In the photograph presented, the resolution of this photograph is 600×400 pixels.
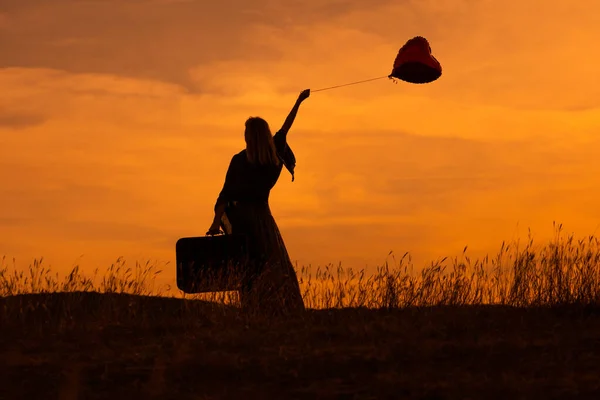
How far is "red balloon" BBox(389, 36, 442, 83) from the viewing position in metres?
9.25

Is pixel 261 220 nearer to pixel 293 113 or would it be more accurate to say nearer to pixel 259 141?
pixel 259 141

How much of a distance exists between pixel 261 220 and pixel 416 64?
2.14m

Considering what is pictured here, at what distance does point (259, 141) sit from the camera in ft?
28.0

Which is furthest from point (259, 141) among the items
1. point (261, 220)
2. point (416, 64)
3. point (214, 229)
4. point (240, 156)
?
point (416, 64)

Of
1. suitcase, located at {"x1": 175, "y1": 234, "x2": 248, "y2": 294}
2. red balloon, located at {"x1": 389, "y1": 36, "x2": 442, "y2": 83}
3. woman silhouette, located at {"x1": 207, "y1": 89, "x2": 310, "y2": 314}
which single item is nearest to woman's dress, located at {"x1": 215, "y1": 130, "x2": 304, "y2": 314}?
woman silhouette, located at {"x1": 207, "y1": 89, "x2": 310, "y2": 314}

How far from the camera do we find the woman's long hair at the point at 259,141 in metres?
8.51

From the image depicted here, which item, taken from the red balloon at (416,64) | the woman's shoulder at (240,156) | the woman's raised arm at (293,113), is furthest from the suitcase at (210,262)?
the red balloon at (416,64)

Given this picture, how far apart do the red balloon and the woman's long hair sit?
5.17 feet

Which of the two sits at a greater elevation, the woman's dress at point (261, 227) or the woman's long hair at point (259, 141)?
the woman's long hair at point (259, 141)

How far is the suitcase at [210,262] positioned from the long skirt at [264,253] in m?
0.14

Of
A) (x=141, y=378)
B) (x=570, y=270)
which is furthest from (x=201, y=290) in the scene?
(x=570, y=270)

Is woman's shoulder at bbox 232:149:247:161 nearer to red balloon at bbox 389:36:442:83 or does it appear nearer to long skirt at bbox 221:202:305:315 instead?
long skirt at bbox 221:202:305:315

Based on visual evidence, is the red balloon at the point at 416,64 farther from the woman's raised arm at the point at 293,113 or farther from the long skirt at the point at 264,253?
the long skirt at the point at 264,253

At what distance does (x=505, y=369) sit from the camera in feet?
19.5
